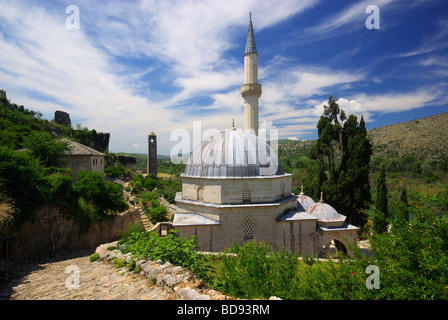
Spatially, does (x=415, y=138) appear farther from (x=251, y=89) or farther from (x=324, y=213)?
(x=324, y=213)

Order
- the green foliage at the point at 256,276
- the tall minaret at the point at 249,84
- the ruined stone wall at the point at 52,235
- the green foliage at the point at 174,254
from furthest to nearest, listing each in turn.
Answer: the tall minaret at the point at 249,84
the ruined stone wall at the point at 52,235
the green foliage at the point at 174,254
the green foliage at the point at 256,276

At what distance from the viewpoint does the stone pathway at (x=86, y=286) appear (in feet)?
16.1

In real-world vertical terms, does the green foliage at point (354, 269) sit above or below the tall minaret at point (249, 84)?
below

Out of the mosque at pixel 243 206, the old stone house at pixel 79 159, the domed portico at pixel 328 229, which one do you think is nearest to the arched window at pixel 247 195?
the mosque at pixel 243 206

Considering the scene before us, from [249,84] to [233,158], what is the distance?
7962 mm

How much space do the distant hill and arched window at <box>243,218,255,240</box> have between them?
246 feet

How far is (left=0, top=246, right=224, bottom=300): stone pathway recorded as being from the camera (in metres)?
4.92

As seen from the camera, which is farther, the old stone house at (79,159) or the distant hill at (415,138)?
the distant hill at (415,138)

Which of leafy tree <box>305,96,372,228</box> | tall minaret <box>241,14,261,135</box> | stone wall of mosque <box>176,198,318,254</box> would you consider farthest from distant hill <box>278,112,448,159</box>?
stone wall of mosque <box>176,198,318,254</box>

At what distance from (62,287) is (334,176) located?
23.3m

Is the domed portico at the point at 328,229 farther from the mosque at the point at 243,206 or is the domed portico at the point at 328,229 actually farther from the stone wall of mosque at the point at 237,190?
the stone wall of mosque at the point at 237,190

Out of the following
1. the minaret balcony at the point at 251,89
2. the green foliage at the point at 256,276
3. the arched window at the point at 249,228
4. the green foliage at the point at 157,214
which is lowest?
the green foliage at the point at 157,214

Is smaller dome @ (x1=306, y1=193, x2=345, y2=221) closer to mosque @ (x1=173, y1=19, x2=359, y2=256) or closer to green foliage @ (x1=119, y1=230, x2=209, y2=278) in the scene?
mosque @ (x1=173, y1=19, x2=359, y2=256)

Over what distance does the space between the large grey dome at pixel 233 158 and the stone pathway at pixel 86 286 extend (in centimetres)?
739
